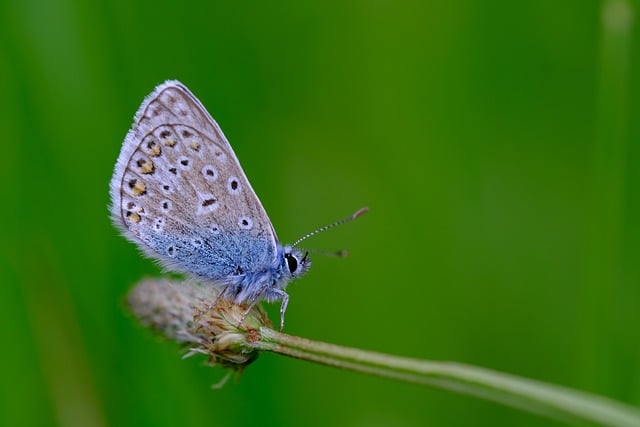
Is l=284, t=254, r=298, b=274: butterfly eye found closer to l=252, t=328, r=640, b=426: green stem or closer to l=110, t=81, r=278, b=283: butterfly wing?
l=110, t=81, r=278, b=283: butterfly wing

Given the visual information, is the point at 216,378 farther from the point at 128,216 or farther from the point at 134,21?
the point at 134,21

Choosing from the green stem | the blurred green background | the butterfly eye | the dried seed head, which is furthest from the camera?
the butterfly eye

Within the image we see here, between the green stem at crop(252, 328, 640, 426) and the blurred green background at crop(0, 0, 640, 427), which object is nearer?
the green stem at crop(252, 328, 640, 426)

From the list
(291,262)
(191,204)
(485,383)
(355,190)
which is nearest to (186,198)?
(191,204)

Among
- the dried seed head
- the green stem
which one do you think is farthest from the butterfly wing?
the green stem

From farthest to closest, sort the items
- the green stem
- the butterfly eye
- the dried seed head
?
the butterfly eye, the dried seed head, the green stem

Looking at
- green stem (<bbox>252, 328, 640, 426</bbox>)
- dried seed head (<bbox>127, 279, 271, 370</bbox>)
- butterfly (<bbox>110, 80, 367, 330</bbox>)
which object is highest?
butterfly (<bbox>110, 80, 367, 330</bbox>)

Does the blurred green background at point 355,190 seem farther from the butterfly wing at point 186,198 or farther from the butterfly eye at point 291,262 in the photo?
the butterfly eye at point 291,262
